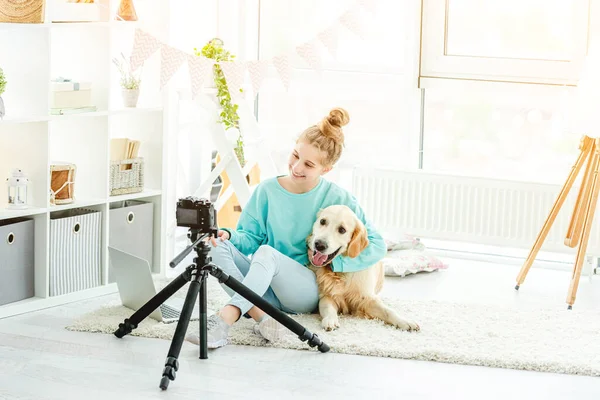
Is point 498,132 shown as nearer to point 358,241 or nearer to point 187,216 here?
point 358,241

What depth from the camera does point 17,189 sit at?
3322mm

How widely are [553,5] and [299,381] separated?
7.77 feet

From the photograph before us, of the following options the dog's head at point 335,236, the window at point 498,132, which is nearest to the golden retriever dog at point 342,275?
the dog's head at point 335,236

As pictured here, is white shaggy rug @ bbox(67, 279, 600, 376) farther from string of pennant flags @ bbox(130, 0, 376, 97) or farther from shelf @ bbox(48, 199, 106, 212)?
string of pennant flags @ bbox(130, 0, 376, 97)

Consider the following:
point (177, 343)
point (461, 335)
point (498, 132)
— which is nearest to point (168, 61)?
point (177, 343)

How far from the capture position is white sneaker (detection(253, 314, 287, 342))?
2975 mm

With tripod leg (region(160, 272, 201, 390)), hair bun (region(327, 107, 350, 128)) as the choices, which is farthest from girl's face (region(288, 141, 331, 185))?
tripod leg (region(160, 272, 201, 390))

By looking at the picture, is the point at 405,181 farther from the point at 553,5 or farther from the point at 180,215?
the point at 180,215

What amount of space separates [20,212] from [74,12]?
73 centimetres

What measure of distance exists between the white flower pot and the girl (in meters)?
0.72

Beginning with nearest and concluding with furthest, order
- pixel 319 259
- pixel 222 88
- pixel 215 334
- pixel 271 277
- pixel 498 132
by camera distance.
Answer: pixel 215 334, pixel 271 277, pixel 319 259, pixel 222 88, pixel 498 132

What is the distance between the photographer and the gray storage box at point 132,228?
3.69 metres

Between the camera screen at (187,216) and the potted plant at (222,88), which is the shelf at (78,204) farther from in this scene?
the camera screen at (187,216)

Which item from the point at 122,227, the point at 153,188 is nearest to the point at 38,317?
the point at 122,227
